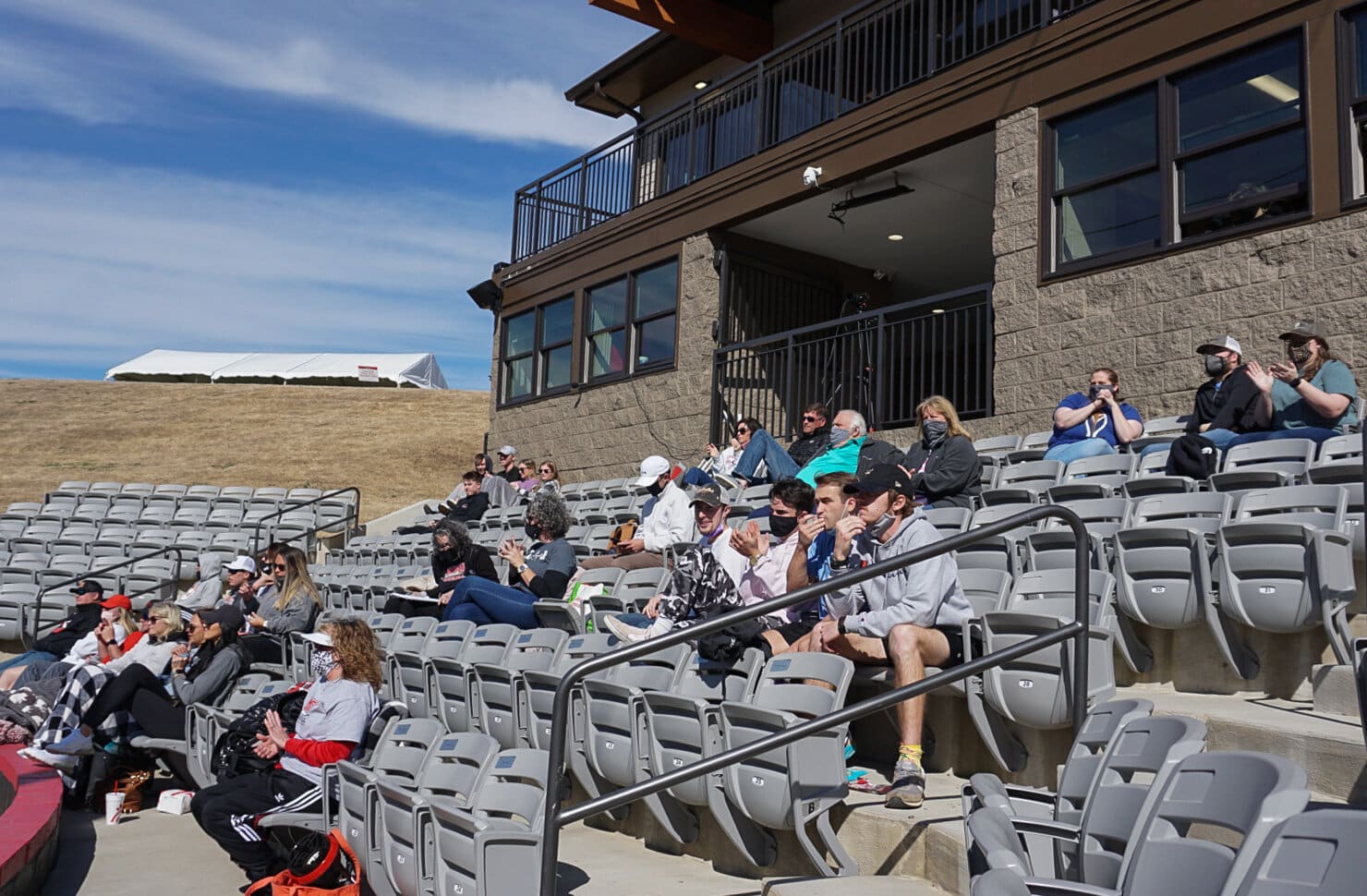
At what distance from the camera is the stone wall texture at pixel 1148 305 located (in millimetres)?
8164

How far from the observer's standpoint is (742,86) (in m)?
14.8

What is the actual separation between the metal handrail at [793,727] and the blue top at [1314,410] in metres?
3.77

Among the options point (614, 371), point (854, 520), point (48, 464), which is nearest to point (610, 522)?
point (614, 371)

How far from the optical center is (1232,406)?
7547 mm

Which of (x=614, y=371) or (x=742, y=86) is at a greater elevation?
(x=742, y=86)

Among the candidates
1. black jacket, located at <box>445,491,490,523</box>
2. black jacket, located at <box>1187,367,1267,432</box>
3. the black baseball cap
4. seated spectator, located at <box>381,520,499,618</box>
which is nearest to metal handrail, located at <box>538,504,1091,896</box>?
the black baseball cap

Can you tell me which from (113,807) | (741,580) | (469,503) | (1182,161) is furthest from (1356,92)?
(469,503)

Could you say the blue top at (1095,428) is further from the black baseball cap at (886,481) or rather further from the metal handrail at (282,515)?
the metal handrail at (282,515)

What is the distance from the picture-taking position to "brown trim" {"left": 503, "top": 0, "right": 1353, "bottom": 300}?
9133mm

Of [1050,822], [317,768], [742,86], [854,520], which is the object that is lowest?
[317,768]

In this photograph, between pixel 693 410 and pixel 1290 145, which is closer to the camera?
pixel 1290 145

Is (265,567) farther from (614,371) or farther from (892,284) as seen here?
(892,284)

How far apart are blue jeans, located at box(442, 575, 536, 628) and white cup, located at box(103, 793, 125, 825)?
7.75 ft

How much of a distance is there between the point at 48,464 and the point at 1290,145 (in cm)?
2785
